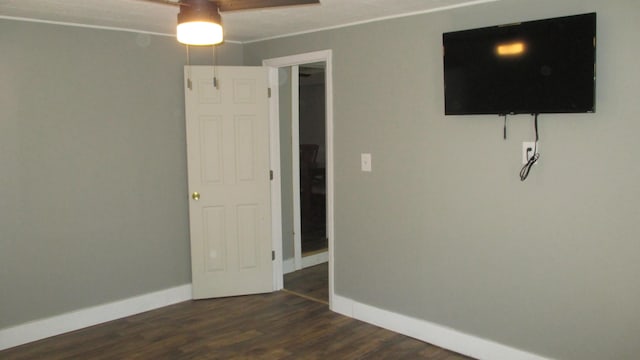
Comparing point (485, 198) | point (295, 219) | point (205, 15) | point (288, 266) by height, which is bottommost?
point (288, 266)

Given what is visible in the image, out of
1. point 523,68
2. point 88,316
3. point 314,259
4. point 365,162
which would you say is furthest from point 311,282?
point 523,68

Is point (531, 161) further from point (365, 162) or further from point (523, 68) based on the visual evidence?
point (365, 162)

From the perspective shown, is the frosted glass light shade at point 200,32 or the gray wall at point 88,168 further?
the gray wall at point 88,168

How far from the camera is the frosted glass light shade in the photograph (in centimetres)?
213

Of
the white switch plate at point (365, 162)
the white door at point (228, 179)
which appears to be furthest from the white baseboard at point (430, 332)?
the white switch plate at point (365, 162)

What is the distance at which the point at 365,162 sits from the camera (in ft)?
13.2

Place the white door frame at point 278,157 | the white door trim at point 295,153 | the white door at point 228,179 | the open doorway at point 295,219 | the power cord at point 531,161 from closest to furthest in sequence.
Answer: the power cord at point 531,161 < the white door frame at point 278,157 < the white door at point 228,179 < the open doorway at point 295,219 < the white door trim at point 295,153

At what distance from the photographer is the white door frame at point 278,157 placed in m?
4.25

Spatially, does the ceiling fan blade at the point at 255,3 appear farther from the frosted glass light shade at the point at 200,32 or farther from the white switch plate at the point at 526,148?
the white switch plate at the point at 526,148

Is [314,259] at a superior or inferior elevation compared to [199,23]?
inferior

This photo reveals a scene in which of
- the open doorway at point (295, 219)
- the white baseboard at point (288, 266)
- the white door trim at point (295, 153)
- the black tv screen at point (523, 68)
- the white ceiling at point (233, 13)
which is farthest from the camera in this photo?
the white baseboard at point (288, 266)

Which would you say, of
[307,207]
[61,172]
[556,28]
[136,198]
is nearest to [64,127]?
[61,172]

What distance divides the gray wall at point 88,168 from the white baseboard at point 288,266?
3.48 feet

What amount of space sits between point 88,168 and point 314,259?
2605 mm
